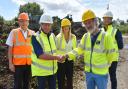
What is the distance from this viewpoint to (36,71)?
22.4 ft

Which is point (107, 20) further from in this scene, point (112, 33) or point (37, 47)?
point (37, 47)

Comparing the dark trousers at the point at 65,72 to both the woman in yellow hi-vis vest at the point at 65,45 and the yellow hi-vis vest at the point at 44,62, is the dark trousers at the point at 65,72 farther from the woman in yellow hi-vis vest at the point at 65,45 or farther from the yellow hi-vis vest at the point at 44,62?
the yellow hi-vis vest at the point at 44,62

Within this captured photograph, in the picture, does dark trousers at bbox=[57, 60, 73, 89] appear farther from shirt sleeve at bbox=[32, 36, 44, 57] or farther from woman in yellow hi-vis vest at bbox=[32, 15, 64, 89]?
shirt sleeve at bbox=[32, 36, 44, 57]

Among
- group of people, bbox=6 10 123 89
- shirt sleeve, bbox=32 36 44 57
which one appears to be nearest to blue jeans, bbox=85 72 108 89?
group of people, bbox=6 10 123 89

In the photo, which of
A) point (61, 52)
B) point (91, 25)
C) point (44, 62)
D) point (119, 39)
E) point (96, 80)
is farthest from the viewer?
point (119, 39)

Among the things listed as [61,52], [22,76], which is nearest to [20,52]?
[22,76]

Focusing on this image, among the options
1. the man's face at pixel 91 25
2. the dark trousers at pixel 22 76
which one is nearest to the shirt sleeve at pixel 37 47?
the man's face at pixel 91 25

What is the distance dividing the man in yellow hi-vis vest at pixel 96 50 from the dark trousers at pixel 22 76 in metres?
1.98

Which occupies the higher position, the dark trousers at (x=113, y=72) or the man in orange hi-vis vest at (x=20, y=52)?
the man in orange hi-vis vest at (x=20, y=52)

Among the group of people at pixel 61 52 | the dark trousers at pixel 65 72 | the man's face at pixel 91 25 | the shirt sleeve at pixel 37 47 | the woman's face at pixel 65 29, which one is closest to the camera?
the man's face at pixel 91 25

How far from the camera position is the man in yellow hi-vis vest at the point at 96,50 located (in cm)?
609

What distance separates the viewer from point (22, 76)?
7.85m

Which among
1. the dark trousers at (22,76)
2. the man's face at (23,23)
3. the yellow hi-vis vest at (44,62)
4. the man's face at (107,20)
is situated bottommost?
the dark trousers at (22,76)

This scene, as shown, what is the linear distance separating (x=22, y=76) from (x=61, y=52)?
1.05 m
